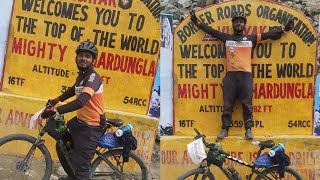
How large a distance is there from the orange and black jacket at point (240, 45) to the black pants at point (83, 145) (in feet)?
8.14

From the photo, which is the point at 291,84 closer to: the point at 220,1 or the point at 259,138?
the point at 259,138

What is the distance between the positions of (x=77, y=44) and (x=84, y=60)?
6.19ft

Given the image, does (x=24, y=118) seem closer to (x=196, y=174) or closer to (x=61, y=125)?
(x=61, y=125)

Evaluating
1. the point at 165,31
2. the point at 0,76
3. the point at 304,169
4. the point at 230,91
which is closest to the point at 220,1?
the point at 165,31

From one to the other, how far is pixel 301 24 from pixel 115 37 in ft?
9.22

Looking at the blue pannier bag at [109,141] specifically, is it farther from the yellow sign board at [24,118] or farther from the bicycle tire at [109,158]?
the yellow sign board at [24,118]

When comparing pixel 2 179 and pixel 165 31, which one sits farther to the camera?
pixel 165 31

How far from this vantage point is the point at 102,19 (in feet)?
24.5

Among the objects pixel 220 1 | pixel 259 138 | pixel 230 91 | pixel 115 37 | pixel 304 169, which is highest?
pixel 220 1

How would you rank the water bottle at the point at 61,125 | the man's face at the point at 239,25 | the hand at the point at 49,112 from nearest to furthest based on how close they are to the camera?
the hand at the point at 49,112 → the water bottle at the point at 61,125 → the man's face at the point at 239,25

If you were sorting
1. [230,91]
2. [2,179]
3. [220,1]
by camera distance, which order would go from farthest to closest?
[220,1] < [230,91] < [2,179]

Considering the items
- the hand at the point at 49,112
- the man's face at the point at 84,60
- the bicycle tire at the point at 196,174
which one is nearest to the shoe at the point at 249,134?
the bicycle tire at the point at 196,174

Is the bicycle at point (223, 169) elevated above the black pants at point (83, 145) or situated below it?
below

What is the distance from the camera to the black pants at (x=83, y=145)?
5.66 meters
